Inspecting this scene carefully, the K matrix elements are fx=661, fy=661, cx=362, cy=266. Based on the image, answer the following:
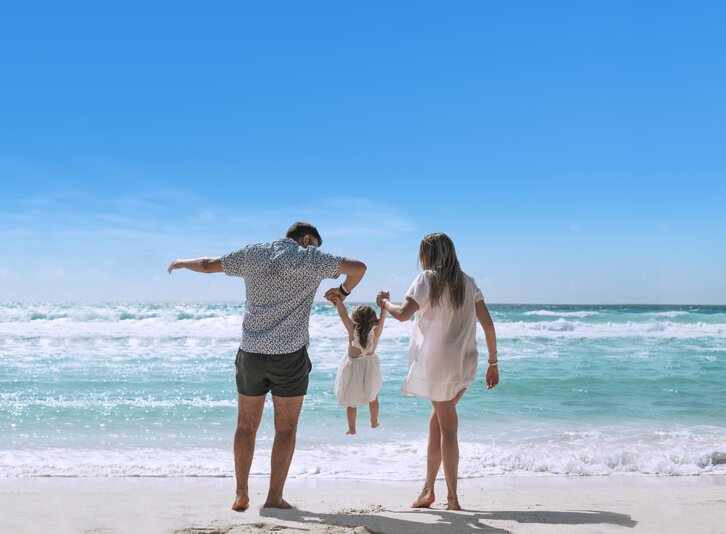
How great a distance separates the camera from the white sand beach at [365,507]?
12.9 feet

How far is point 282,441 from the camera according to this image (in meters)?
4.22

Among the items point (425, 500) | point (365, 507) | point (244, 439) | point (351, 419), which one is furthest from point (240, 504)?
point (351, 419)

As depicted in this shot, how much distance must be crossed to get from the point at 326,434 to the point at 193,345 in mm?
14154

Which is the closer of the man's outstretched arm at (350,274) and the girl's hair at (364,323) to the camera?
the man's outstretched arm at (350,274)

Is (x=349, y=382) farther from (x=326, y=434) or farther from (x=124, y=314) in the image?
(x=124, y=314)

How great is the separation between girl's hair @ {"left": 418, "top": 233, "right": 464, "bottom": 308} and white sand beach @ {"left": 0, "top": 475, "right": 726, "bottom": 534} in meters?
1.38

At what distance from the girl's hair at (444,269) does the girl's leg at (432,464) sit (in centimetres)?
86

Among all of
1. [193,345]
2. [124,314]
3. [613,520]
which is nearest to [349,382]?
[613,520]

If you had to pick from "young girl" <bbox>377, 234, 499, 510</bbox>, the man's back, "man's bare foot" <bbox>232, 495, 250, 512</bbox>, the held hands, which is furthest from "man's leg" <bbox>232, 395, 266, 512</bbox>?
"young girl" <bbox>377, 234, 499, 510</bbox>

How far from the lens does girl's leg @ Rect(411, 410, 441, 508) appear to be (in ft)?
14.7

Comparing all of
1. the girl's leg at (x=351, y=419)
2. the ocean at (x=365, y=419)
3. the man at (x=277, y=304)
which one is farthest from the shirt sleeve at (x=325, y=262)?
the ocean at (x=365, y=419)

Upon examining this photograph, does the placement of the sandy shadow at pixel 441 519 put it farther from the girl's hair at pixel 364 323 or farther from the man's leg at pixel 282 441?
the girl's hair at pixel 364 323

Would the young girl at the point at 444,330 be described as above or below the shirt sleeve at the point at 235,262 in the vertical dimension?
below

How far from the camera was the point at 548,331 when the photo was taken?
28.9m
